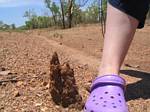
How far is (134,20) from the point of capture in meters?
1.34

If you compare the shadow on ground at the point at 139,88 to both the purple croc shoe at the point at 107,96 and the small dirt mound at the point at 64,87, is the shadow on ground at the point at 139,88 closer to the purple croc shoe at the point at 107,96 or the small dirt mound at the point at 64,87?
the small dirt mound at the point at 64,87

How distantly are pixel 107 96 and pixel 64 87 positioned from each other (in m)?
1.91

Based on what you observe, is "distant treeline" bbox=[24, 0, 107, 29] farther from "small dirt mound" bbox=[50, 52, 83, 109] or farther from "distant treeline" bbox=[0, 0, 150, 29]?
"small dirt mound" bbox=[50, 52, 83, 109]

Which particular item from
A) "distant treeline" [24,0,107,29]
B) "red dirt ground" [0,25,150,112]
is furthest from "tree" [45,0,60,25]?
"red dirt ground" [0,25,150,112]

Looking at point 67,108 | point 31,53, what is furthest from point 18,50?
point 67,108

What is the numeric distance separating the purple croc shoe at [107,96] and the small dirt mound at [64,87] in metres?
1.82

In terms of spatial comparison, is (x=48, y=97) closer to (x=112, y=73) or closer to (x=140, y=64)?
(x=112, y=73)

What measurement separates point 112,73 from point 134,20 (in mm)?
173

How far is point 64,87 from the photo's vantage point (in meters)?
3.21

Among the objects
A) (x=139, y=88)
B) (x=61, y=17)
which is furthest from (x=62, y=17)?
(x=139, y=88)

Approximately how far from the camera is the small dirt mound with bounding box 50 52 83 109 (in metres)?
3.18

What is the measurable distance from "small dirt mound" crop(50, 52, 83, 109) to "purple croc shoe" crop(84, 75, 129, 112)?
182cm

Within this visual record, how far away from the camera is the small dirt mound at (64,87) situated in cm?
318

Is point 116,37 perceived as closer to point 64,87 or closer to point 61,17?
point 64,87
